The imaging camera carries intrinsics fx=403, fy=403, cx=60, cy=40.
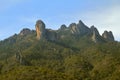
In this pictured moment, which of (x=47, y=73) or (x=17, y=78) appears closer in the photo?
(x=17, y=78)

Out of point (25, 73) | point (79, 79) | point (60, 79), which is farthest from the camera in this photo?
point (79, 79)

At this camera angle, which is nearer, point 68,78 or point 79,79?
point 68,78

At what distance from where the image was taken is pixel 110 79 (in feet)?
611

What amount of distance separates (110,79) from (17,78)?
149 feet

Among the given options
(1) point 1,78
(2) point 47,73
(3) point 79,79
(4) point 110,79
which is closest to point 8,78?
(1) point 1,78

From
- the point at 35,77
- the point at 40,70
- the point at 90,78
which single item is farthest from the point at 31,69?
the point at 90,78

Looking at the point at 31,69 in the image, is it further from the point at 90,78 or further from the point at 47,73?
the point at 90,78

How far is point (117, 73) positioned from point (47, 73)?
3733 cm

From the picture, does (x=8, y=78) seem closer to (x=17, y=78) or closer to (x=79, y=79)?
(x=17, y=78)

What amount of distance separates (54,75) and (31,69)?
17285 millimetres

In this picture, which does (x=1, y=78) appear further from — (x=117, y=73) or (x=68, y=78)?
(x=117, y=73)

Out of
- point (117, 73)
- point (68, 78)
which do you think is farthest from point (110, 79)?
point (68, 78)

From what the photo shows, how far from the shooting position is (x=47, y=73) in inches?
7037

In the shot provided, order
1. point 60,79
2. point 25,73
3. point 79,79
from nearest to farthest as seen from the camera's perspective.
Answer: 1. point 60,79
2. point 25,73
3. point 79,79
